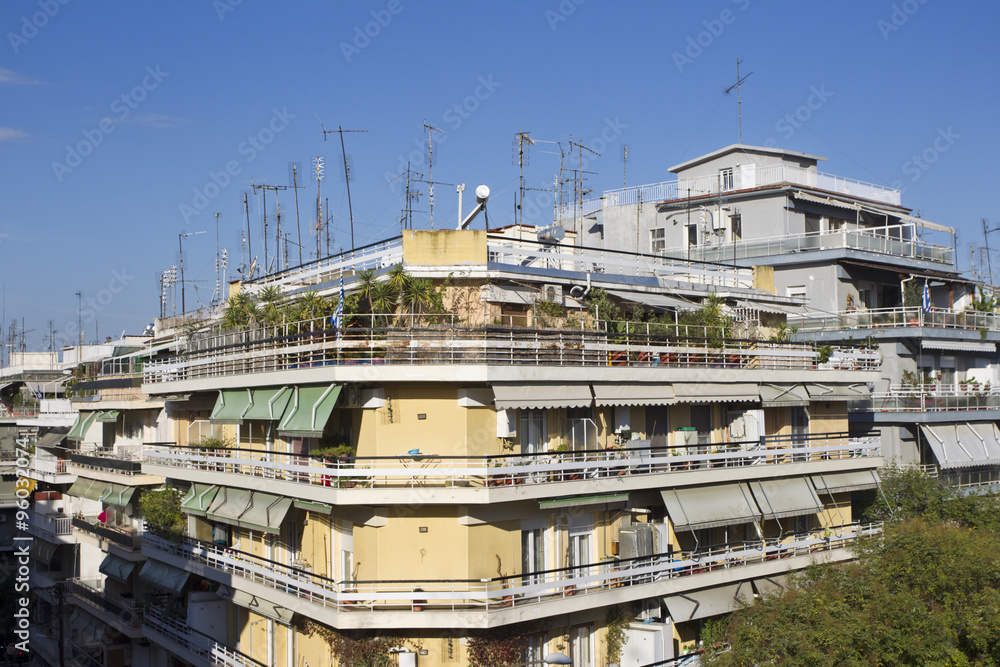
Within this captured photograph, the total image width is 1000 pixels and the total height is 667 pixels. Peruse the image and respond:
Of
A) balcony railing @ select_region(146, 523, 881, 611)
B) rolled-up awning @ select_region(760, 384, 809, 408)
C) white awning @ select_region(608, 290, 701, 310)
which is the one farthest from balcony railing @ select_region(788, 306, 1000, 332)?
balcony railing @ select_region(146, 523, 881, 611)

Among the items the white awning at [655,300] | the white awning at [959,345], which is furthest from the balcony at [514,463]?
the white awning at [959,345]

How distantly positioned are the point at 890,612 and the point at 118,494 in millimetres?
28901

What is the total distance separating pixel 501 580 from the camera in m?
22.1

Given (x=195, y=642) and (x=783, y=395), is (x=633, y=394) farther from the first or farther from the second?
(x=195, y=642)

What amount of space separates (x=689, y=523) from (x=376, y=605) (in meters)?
8.60

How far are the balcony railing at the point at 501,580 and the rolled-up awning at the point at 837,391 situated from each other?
4.13 m

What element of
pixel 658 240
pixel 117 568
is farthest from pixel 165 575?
pixel 658 240

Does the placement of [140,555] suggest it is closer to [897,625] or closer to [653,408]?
[653,408]

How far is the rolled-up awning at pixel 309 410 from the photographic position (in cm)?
2273

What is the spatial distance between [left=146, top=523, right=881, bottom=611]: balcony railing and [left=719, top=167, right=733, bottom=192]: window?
59.6ft

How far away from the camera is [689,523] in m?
25.6

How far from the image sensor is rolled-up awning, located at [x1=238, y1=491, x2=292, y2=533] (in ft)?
82.5

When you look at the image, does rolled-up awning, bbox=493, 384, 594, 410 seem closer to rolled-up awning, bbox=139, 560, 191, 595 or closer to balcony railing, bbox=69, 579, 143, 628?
rolled-up awning, bbox=139, 560, 191, 595

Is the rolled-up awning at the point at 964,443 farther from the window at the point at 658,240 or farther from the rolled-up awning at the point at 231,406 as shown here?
the rolled-up awning at the point at 231,406
